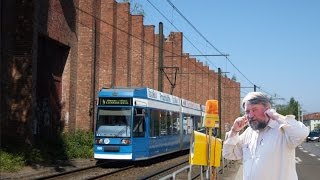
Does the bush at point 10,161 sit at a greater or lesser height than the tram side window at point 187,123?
lesser

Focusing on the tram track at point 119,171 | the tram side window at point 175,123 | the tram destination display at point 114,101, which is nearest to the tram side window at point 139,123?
the tram destination display at point 114,101

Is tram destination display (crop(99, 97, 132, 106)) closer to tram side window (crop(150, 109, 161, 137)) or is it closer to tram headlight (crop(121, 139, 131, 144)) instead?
tram headlight (crop(121, 139, 131, 144))

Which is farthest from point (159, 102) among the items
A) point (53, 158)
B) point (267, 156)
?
point (267, 156)

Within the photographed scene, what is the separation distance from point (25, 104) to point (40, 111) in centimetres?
546

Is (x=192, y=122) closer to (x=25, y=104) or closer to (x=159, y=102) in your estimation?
(x=159, y=102)

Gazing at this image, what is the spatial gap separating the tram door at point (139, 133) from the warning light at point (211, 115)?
41.5ft

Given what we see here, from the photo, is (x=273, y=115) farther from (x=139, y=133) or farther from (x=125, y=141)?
(x=139, y=133)

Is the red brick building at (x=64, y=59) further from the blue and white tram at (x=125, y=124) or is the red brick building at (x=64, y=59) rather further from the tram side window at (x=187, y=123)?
the tram side window at (x=187, y=123)

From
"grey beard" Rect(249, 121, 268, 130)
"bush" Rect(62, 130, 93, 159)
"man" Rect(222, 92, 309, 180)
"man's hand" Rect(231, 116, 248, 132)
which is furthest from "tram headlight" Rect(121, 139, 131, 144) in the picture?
"grey beard" Rect(249, 121, 268, 130)

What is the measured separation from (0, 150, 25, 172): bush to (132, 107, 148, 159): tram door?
4.69 metres

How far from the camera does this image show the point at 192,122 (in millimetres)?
35500

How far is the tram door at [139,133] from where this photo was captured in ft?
78.6

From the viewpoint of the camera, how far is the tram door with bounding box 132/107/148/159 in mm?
23969

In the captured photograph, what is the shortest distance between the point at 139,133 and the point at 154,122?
1695 millimetres
